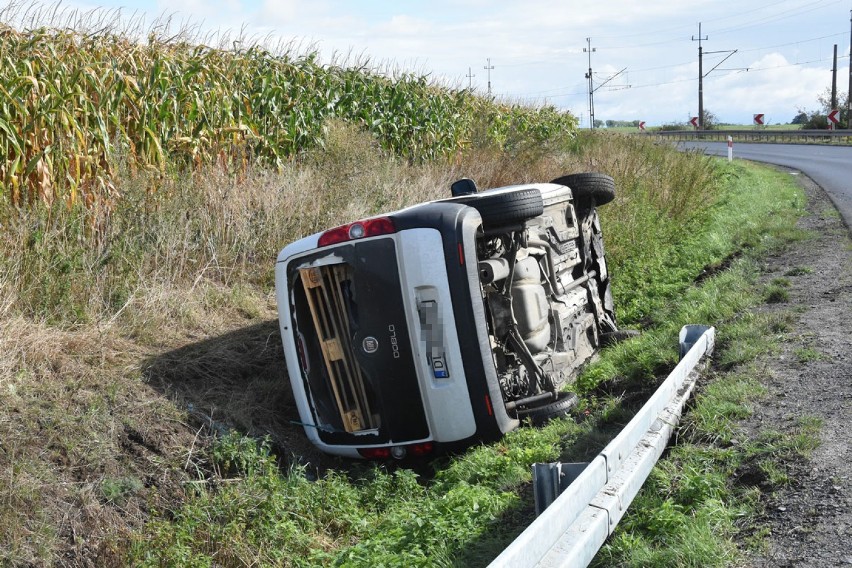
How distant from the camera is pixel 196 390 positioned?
6539 millimetres

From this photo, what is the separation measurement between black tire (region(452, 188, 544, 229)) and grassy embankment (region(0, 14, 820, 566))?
146 cm

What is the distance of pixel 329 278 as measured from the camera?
6.07 metres

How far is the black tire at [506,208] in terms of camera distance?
6.34 m

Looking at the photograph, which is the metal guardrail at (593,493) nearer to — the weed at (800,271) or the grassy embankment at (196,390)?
the grassy embankment at (196,390)

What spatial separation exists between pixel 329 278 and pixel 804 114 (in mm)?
Answer: 72397

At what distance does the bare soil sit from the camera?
12.6 feet

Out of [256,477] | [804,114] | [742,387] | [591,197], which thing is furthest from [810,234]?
[804,114]

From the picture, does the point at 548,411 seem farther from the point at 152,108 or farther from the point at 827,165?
the point at 827,165

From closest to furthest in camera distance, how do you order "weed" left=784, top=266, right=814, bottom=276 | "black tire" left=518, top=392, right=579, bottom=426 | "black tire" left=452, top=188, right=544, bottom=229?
"black tire" left=518, top=392, right=579, bottom=426 → "black tire" left=452, top=188, right=544, bottom=229 → "weed" left=784, top=266, right=814, bottom=276

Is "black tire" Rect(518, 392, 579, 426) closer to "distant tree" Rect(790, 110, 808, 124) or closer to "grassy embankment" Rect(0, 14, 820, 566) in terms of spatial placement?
"grassy embankment" Rect(0, 14, 820, 566)

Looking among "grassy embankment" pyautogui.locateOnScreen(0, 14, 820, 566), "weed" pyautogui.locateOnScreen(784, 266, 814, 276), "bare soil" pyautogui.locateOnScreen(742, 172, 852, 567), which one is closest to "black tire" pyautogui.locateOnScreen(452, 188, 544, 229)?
"grassy embankment" pyautogui.locateOnScreen(0, 14, 820, 566)

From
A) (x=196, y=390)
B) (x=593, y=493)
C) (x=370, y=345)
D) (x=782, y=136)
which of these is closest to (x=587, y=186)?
(x=370, y=345)

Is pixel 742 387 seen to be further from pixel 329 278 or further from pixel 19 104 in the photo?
pixel 19 104

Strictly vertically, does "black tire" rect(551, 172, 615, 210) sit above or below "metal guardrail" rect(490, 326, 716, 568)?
above
